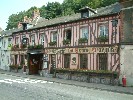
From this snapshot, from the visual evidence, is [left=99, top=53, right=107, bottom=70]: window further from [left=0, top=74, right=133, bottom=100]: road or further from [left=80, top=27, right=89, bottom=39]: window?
[left=0, top=74, right=133, bottom=100]: road

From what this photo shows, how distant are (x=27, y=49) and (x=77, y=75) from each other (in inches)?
500

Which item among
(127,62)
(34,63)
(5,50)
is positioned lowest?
(34,63)

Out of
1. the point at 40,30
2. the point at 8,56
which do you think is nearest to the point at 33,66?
the point at 40,30

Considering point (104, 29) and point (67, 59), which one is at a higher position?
point (104, 29)

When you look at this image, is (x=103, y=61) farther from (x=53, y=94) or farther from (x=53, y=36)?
(x=53, y=94)

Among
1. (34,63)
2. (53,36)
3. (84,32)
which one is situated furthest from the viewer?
(34,63)

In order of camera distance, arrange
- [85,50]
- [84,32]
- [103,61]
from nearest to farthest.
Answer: [103,61], [85,50], [84,32]

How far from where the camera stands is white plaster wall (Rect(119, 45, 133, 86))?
76.0ft

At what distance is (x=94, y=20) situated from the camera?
27469 millimetres

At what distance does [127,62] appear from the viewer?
23.5 metres

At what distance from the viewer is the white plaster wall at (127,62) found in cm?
2316

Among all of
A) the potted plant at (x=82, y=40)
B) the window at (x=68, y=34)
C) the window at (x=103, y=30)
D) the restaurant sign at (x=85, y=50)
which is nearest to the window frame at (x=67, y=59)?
the restaurant sign at (x=85, y=50)

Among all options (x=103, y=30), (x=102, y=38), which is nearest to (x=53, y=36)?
(x=103, y=30)

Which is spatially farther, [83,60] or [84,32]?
[84,32]
